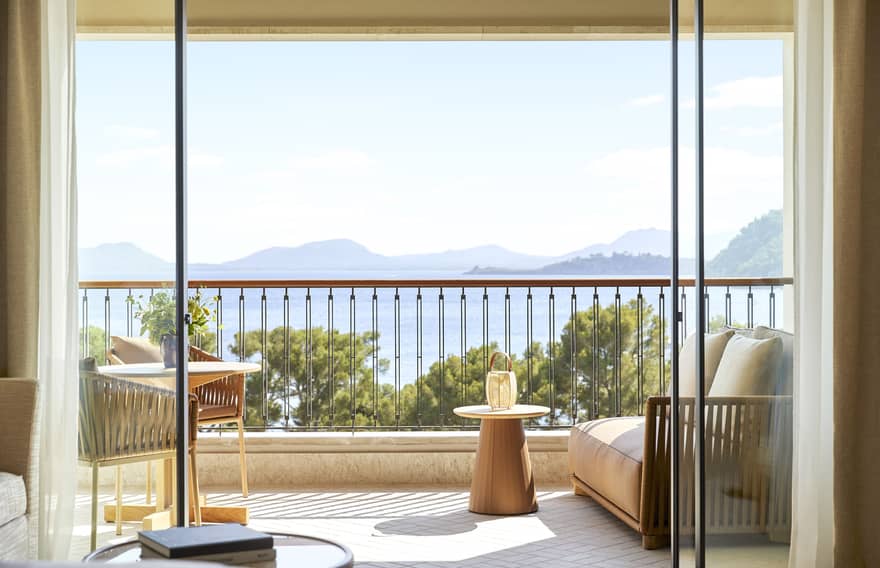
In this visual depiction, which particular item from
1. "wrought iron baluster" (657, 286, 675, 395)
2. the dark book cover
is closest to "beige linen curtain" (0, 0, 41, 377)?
the dark book cover

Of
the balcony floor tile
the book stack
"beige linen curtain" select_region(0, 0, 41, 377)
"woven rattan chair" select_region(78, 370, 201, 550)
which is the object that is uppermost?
"beige linen curtain" select_region(0, 0, 41, 377)

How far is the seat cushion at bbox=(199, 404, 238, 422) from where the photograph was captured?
17.0 ft

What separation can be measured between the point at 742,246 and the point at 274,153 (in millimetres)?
18730

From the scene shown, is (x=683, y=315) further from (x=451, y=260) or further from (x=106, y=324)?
(x=451, y=260)

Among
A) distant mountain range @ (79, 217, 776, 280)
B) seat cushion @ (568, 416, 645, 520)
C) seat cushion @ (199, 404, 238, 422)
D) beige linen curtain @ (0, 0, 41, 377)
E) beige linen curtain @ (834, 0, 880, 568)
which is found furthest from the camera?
distant mountain range @ (79, 217, 776, 280)

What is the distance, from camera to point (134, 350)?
348 cm

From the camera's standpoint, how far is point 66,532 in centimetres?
339

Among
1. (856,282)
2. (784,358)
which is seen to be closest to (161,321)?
(784,358)

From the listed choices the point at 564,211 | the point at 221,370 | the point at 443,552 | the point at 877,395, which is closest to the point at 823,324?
the point at 877,395

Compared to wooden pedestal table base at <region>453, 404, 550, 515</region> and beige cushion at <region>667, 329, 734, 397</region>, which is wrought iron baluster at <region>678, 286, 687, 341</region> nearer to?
beige cushion at <region>667, 329, 734, 397</region>

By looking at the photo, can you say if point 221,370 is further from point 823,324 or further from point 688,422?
point 823,324

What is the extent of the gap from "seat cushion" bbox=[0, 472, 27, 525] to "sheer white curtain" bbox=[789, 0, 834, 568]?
2.65 meters

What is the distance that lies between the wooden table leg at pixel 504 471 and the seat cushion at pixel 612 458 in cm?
31

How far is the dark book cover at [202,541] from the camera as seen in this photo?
226 centimetres
